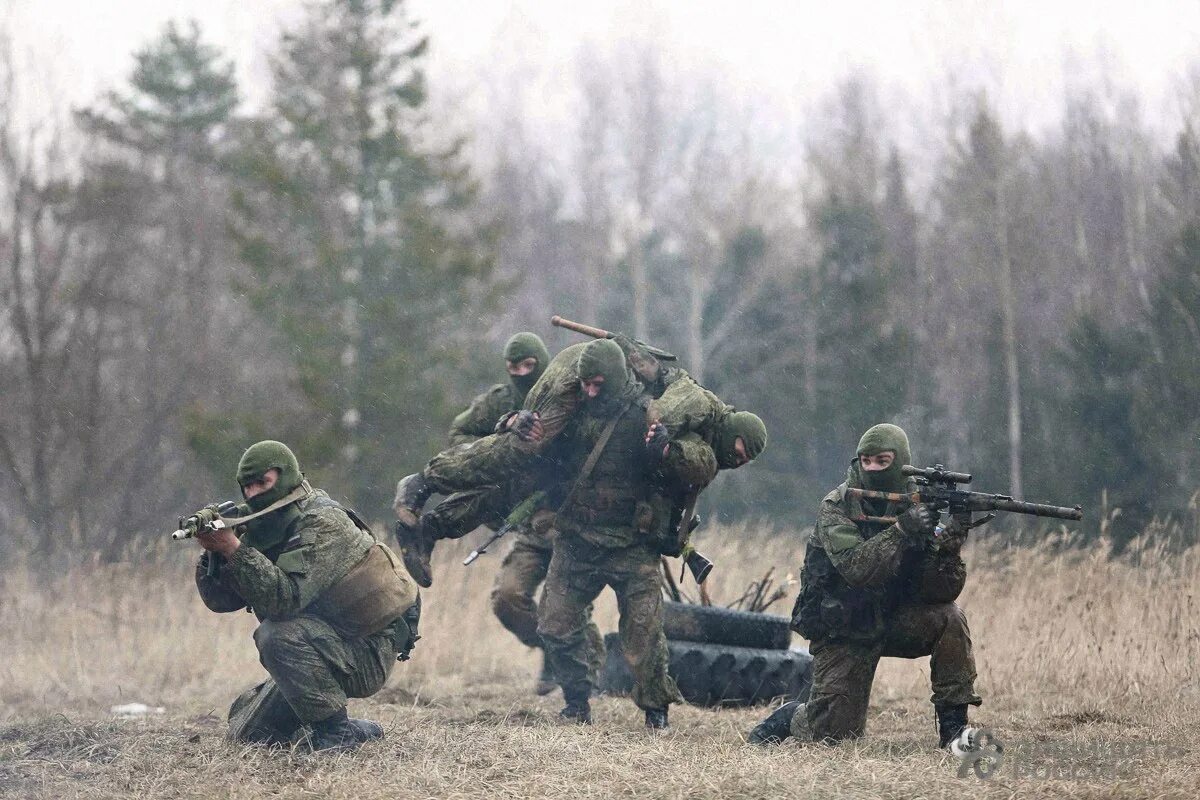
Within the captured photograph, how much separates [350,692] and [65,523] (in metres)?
12.1

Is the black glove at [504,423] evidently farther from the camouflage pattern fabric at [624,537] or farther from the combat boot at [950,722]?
the combat boot at [950,722]

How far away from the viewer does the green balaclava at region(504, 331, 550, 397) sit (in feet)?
29.2

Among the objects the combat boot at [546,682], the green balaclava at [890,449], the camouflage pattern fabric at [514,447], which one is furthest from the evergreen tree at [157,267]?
the green balaclava at [890,449]

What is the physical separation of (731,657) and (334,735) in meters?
2.77

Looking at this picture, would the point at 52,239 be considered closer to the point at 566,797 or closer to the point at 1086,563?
the point at 1086,563

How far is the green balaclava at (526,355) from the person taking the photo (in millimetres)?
8906

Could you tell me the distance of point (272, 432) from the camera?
67.2ft

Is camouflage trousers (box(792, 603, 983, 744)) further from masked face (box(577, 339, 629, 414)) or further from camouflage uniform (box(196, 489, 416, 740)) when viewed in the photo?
camouflage uniform (box(196, 489, 416, 740))

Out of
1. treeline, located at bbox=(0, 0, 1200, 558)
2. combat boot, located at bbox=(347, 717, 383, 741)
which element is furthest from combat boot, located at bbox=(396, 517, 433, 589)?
treeline, located at bbox=(0, 0, 1200, 558)

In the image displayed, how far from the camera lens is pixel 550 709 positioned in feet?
29.9

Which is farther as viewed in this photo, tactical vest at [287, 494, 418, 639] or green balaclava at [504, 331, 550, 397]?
green balaclava at [504, 331, 550, 397]

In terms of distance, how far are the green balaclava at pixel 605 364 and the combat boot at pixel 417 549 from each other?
1.36m

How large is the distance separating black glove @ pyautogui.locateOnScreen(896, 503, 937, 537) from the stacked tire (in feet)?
9.16

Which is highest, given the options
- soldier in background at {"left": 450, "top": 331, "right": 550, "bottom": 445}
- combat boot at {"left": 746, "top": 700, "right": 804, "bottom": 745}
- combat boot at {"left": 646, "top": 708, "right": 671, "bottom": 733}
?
soldier in background at {"left": 450, "top": 331, "right": 550, "bottom": 445}
